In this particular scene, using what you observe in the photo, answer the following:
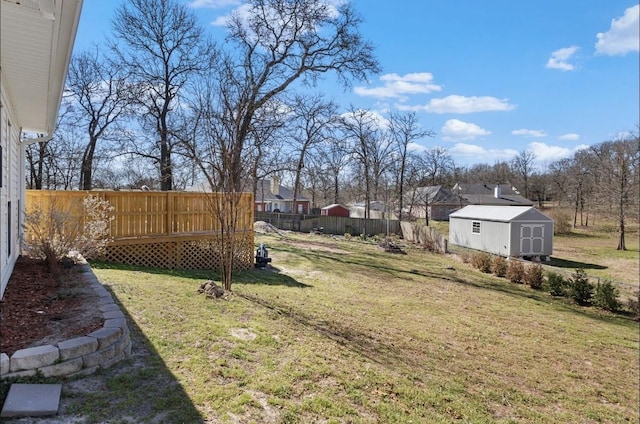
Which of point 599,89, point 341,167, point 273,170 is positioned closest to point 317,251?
point 273,170

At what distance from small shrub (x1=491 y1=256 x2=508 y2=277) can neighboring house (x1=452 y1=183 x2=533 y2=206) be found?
27424 mm

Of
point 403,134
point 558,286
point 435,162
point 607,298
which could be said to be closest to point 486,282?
point 558,286

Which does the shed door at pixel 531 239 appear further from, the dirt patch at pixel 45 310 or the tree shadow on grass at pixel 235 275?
the dirt patch at pixel 45 310

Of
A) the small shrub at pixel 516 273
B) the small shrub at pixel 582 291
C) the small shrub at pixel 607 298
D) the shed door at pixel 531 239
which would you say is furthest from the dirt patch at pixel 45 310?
the shed door at pixel 531 239

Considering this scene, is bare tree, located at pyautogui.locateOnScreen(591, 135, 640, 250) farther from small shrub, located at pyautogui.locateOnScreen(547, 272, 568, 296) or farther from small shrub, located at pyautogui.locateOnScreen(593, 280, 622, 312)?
small shrub, located at pyautogui.locateOnScreen(593, 280, 622, 312)

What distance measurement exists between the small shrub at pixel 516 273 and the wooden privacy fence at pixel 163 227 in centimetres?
925

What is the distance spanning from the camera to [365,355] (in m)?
4.76

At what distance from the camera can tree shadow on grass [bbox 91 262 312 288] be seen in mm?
8328

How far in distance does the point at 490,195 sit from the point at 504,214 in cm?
2767

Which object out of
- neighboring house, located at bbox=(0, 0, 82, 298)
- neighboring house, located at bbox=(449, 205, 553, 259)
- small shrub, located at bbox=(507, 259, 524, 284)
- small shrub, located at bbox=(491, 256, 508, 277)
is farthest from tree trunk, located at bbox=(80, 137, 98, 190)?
neighboring house, located at bbox=(449, 205, 553, 259)

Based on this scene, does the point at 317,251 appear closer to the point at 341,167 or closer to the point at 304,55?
the point at 304,55

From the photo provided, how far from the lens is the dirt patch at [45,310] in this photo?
11.0 feet

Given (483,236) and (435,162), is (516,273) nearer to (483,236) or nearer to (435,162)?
(483,236)

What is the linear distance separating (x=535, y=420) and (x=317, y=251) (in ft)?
41.1
